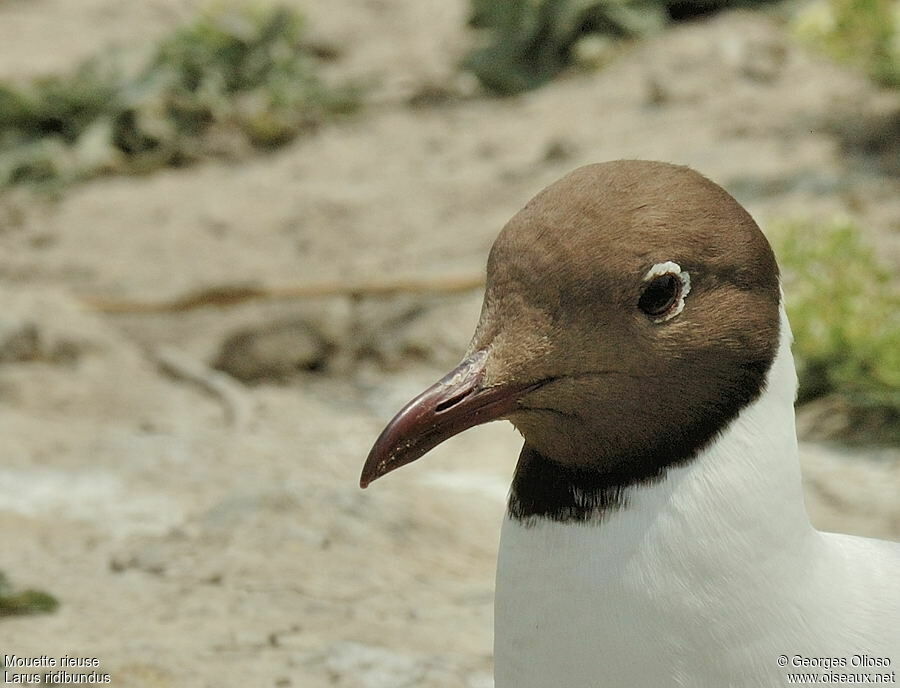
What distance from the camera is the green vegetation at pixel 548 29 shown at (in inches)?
→ 312

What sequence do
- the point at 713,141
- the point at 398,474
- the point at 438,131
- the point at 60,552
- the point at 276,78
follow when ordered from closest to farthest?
the point at 60,552 < the point at 398,474 < the point at 713,141 < the point at 438,131 < the point at 276,78

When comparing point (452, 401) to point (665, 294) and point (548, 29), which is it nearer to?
point (665, 294)

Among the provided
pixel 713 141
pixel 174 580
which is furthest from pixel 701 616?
pixel 713 141

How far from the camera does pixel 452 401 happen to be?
76.3 inches

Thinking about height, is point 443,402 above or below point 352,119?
below

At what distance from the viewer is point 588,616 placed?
1.95 meters

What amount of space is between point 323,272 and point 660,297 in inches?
166

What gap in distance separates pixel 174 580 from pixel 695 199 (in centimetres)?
188

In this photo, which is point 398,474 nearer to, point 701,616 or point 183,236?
point 701,616

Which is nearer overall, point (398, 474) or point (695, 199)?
point (695, 199)

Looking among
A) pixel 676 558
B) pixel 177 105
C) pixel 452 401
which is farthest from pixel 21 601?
pixel 177 105

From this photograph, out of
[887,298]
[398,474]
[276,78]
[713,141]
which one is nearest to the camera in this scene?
[398,474]

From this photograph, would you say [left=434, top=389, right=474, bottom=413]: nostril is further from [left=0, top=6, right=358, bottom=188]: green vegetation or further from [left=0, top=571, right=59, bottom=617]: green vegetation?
[left=0, top=6, right=358, bottom=188]: green vegetation


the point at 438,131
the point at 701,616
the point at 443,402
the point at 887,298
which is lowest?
the point at 701,616
